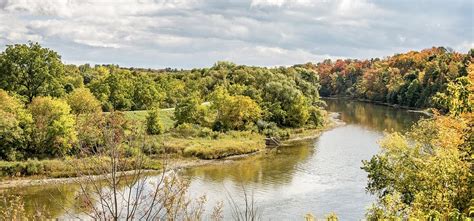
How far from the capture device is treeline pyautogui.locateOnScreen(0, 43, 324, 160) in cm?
4494

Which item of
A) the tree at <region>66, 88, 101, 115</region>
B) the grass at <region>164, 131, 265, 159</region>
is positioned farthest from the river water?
the tree at <region>66, 88, 101, 115</region>

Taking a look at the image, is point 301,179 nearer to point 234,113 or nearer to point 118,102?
point 234,113

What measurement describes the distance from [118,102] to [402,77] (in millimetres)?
80654

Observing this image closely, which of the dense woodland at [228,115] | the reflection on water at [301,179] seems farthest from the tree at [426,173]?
the reflection on water at [301,179]

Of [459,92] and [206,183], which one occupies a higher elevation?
[459,92]

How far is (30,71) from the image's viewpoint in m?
53.0

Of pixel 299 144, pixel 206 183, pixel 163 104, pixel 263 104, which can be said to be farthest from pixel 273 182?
pixel 163 104

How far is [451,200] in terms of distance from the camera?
14.0 metres

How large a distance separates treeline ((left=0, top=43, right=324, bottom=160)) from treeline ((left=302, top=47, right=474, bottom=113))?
82.2ft

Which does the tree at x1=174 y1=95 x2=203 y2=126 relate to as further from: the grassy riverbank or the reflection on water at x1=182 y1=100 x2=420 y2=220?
the reflection on water at x1=182 y1=100 x2=420 y2=220

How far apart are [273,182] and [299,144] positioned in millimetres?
19542

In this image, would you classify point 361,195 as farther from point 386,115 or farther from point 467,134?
point 386,115

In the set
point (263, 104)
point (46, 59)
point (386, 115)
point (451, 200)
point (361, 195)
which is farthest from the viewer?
point (386, 115)

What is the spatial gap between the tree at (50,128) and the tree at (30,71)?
6.60 meters
